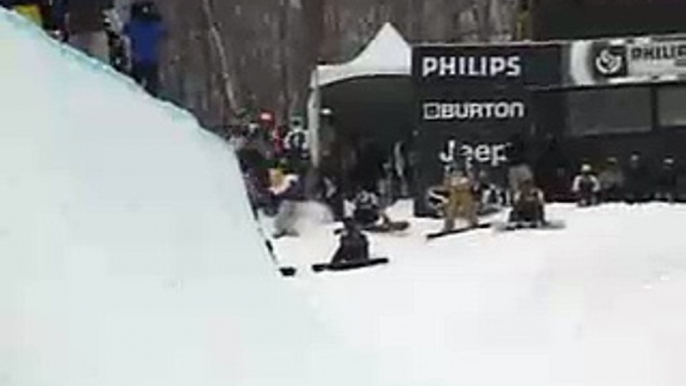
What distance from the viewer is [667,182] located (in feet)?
64.2

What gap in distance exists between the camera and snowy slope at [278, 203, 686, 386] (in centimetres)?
1006

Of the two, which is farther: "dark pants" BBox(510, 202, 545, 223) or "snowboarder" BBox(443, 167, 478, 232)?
"snowboarder" BBox(443, 167, 478, 232)

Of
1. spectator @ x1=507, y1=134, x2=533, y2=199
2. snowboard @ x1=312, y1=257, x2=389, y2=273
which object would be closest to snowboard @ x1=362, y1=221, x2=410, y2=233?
spectator @ x1=507, y1=134, x2=533, y2=199

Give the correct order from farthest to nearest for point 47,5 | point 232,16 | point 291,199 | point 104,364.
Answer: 1. point 232,16
2. point 291,199
3. point 47,5
4. point 104,364

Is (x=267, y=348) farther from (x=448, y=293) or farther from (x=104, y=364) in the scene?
(x=448, y=293)

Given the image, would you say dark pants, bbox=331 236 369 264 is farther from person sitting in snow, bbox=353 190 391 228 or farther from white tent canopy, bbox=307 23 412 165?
white tent canopy, bbox=307 23 412 165

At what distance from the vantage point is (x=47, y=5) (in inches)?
288

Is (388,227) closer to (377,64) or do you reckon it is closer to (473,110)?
(473,110)

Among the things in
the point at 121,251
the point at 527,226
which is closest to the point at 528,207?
the point at 527,226

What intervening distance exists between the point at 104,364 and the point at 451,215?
51.7 ft

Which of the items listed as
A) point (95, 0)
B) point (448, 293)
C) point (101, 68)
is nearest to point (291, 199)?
point (448, 293)

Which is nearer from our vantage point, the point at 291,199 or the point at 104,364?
the point at 104,364

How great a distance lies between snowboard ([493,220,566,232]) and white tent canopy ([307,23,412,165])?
4.97m

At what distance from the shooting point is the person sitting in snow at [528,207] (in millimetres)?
17547
